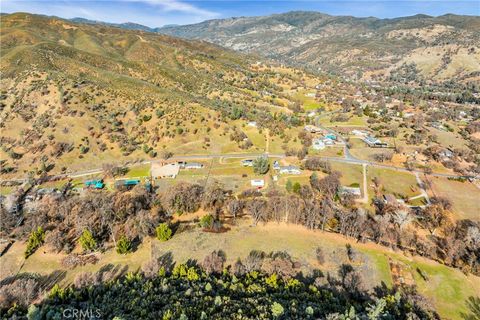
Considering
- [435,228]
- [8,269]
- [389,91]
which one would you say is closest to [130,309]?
[8,269]

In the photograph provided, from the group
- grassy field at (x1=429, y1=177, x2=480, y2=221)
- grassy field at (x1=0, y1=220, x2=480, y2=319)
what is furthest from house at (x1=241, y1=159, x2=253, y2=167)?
grassy field at (x1=429, y1=177, x2=480, y2=221)

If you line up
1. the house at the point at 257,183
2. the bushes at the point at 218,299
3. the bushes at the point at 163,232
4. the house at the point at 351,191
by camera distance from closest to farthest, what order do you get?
the bushes at the point at 218,299 → the bushes at the point at 163,232 → the house at the point at 351,191 → the house at the point at 257,183

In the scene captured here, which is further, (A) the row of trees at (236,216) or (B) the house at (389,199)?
(B) the house at (389,199)

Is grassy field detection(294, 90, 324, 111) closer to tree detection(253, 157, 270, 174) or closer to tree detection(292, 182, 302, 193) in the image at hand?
tree detection(253, 157, 270, 174)

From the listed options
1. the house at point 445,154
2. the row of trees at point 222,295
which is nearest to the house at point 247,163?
the row of trees at point 222,295

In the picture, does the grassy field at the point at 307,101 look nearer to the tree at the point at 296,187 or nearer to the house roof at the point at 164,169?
the tree at the point at 296,187

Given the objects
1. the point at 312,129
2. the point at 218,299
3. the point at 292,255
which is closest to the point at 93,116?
the point at 312,129

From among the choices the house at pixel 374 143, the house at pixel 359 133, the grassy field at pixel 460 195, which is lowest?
the grassy field at pixel 460 195

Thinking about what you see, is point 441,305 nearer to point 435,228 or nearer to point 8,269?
point 435,228
